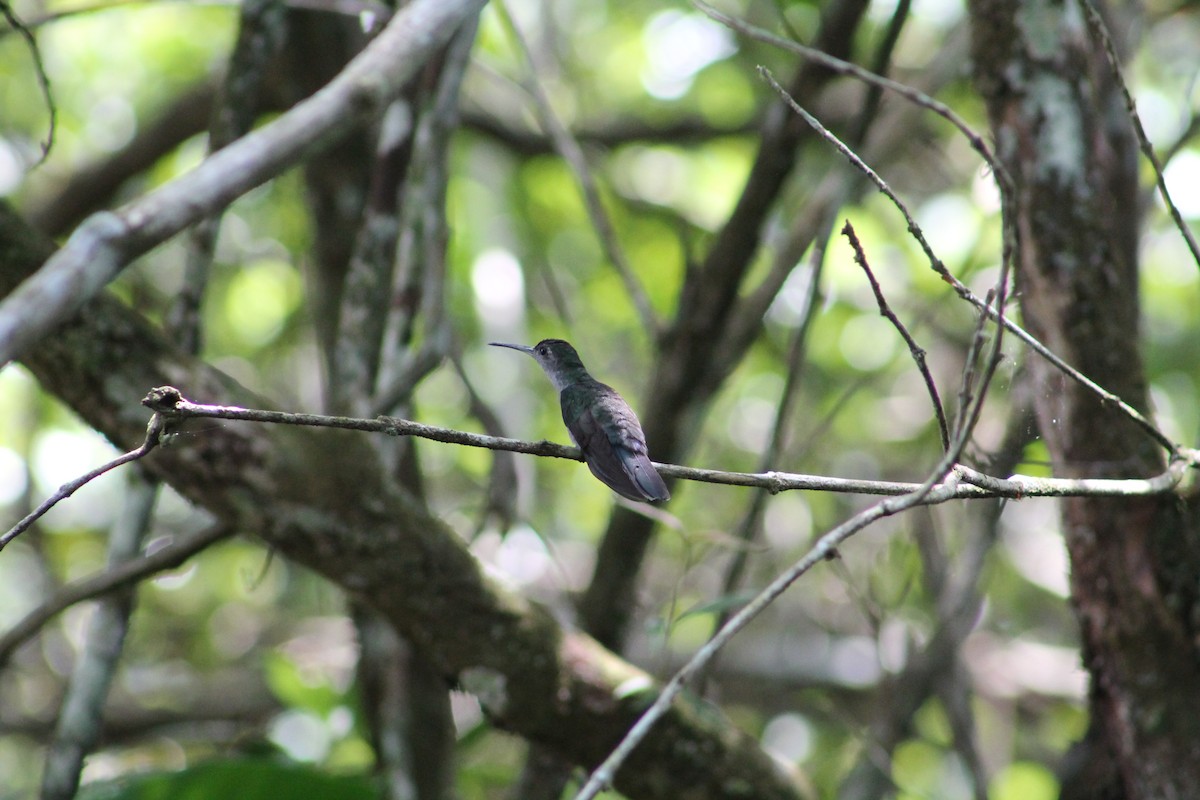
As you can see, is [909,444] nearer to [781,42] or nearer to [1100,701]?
[1100,701]

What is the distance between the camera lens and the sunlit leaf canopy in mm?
5184

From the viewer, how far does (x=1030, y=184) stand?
116 inches

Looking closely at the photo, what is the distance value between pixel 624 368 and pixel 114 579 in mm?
4348

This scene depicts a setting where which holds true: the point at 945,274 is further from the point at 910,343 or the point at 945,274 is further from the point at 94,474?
the point at 94,474

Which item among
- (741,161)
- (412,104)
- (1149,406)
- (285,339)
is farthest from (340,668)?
(1149,406)

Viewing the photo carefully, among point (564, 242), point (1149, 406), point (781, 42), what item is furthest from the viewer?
point (564, 242)

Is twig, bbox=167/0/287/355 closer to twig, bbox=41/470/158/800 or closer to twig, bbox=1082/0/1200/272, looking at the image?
twig, bbox=41/470/158/800

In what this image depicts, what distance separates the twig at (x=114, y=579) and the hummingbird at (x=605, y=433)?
108cm

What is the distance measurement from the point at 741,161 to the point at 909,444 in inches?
77.9

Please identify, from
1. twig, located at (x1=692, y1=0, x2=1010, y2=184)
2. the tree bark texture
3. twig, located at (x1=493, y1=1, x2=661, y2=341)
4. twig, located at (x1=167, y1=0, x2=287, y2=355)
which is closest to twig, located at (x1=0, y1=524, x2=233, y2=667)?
the tree bark texture

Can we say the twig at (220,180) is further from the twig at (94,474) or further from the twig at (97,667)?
the twig at (97,667)

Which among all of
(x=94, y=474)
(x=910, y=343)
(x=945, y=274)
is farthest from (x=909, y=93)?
(x=94, y=474)

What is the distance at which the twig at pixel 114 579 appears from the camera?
3182mm

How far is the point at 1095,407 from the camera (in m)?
2.85
